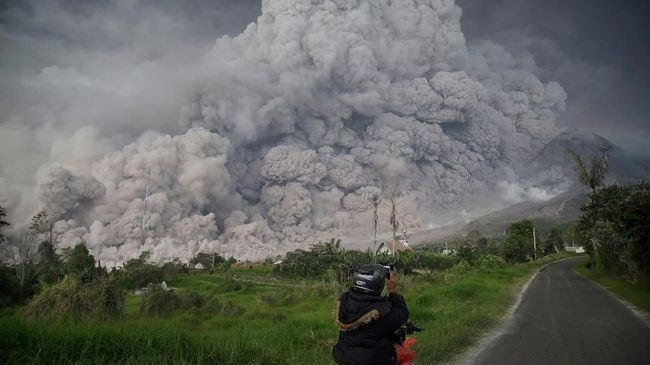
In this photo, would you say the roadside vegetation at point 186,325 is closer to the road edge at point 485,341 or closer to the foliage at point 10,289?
the foliage at point 10,289

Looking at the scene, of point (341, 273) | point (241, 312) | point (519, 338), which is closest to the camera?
point (519, 338)

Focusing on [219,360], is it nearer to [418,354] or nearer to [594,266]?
[418,354]

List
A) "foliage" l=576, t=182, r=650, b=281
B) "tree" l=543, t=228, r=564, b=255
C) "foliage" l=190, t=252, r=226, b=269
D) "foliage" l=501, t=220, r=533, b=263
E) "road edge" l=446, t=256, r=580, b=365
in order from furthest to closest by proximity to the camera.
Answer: "tree" l=543, t=228, r=564, b=255 → "foliage" l=190, t=252, r=226, b=269 → "foliage" l=501, t=220, r=533, b=263 → "foliage" l=576, t=182, r=650, b=281 → "road edge" l=446, t=256, r=580, b=365

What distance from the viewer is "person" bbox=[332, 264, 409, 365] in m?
3.86

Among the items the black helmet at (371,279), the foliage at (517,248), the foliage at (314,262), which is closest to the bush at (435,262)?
the foliage at (517,248)

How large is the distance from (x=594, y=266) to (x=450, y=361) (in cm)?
3237

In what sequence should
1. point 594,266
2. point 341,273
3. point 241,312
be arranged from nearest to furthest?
1. point 241,312
2. point 594,266
3. point 341,273

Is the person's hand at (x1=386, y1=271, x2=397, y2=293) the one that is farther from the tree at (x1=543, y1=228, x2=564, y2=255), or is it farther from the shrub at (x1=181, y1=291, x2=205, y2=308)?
the tree at (x1=543, y1=228, x2=564, y2=255)

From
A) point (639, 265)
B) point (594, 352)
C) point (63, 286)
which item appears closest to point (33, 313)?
point (63, 286)

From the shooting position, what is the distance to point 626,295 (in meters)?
17.3

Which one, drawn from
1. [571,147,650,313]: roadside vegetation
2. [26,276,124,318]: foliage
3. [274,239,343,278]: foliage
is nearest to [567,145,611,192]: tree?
[571,147,650,313]: roadside vegetation

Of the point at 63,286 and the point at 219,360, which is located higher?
the point at 63,286

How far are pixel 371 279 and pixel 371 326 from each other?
1.35ft

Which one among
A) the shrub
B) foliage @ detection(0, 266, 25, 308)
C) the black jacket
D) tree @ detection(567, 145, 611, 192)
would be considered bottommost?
the shrub
